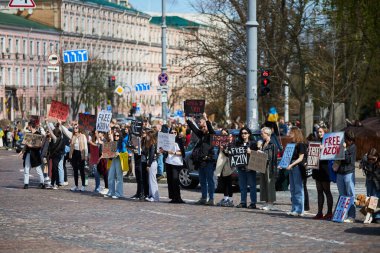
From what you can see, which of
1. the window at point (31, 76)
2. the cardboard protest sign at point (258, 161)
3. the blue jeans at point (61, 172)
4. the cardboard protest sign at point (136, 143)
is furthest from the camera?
the window at point (31, 76)

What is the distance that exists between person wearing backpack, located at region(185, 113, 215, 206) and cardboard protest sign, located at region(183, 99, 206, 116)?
23.7 feet

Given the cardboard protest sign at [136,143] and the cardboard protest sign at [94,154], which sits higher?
the cardboard protest sign at [136,143]

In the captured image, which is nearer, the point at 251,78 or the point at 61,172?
the point at 61,172

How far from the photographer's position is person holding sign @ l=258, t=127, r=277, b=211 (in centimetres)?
2475

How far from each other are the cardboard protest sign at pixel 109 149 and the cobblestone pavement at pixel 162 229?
5.29 ft

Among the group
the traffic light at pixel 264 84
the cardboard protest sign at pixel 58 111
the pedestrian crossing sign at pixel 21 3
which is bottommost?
the cardboard protest sign at pixel 58 111

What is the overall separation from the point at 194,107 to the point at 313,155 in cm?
1186

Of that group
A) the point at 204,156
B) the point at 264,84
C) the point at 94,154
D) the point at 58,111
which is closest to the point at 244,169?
the point at 204,156

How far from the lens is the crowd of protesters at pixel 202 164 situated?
21953 millimetres

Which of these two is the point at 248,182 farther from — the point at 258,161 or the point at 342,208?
the point at 342,208

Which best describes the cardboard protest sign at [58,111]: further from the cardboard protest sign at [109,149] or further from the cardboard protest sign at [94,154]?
the cardboard protest sign at [109,149]

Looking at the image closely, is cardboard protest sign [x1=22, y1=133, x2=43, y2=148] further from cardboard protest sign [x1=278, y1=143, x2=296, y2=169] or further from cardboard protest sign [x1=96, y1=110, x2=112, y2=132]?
cardboard protest sign [x1=278, y1=143, x2=296, y2=169]

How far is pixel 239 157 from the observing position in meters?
25.2

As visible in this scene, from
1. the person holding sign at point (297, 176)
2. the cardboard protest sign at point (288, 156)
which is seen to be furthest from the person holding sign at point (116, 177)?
the person holding sign at point (297, 176)
